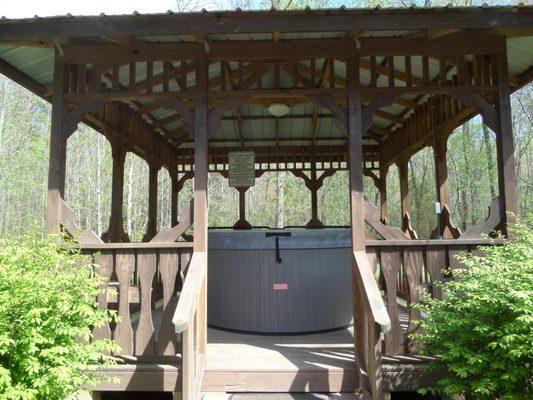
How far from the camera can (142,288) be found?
397 cm

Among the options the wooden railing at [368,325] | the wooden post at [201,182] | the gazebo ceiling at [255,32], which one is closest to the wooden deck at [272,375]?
the wooden railing at [368,325]

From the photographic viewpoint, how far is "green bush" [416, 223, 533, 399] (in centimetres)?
278

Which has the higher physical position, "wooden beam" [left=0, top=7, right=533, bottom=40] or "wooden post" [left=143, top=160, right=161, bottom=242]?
"wooden beam" [left=0, top=7, right=533, bottom=40]

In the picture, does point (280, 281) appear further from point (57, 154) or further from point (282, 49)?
point (57, 154)

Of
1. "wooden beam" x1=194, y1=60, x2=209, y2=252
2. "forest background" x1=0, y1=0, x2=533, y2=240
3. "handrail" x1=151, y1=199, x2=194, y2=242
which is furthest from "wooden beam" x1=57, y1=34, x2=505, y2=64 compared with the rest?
"forest background" x1=0, y1=0, x2=533, y2=240

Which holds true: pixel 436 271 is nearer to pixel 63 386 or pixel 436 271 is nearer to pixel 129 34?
pixel 63 386

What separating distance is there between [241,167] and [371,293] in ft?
17.7

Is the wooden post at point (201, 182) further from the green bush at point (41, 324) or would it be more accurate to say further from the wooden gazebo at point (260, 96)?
the green bush at point (41, 324)

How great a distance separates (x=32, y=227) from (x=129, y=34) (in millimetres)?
1890

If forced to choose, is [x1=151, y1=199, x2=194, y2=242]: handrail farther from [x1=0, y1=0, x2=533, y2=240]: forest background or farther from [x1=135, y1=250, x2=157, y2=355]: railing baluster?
[x1=0, y1=0, x2=533, y2=240]: forest background

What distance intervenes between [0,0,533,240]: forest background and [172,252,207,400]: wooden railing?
1346 cm

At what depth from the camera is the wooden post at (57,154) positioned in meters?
4.06

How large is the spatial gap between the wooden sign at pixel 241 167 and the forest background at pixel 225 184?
8.83 metres

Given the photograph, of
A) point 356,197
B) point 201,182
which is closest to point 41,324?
point 201,182
